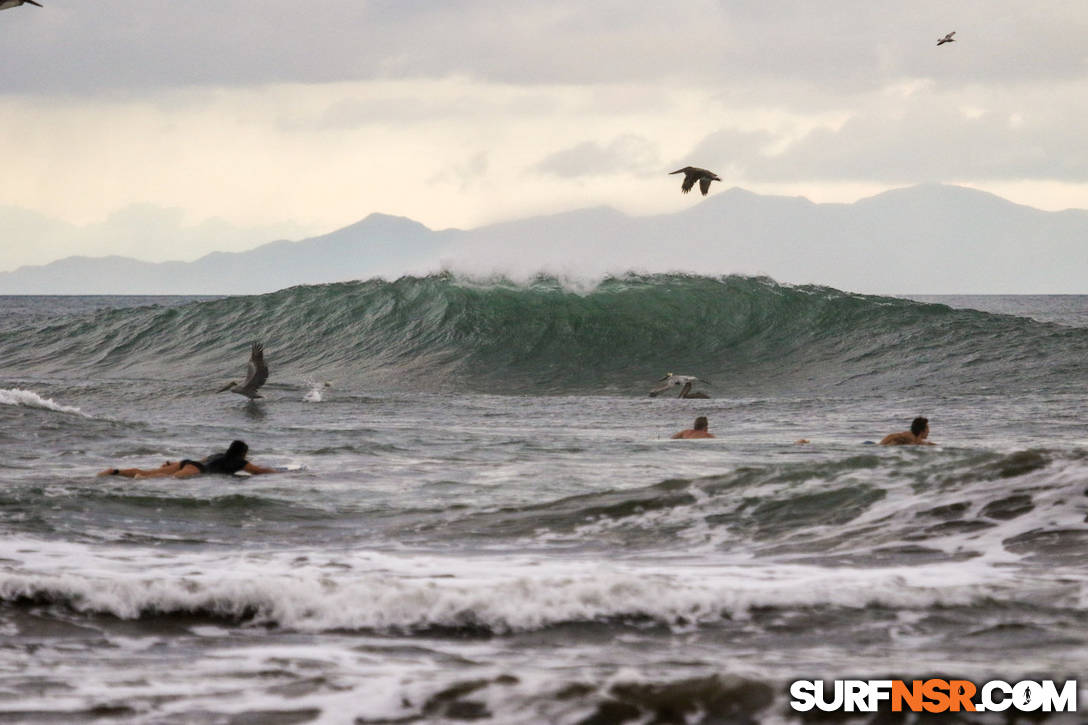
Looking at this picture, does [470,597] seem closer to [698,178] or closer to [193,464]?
[193,464]

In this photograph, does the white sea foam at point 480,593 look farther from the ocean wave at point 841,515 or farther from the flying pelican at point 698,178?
the flying pelican at point 698,178

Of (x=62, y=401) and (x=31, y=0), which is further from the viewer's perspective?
(x=62, y=401)

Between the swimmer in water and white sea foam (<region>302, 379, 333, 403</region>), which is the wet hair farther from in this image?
white sea foam (<region>302, 379, 333, 403</region>)

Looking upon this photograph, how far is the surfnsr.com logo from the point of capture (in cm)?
522

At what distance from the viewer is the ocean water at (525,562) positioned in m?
5.65

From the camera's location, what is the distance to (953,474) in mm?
10312

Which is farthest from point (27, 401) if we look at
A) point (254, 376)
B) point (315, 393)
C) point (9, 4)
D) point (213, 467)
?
point (9, 4)

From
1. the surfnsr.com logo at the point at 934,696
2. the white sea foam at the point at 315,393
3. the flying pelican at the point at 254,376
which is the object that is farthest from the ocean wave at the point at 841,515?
the white sea foam at the point at 315,393

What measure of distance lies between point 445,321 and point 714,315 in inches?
278

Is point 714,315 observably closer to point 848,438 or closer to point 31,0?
point 848,438

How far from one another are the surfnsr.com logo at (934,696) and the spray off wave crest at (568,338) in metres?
20.7

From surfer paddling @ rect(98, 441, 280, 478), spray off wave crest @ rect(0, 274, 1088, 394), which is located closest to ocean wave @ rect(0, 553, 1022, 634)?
surfer paddling @ rect(98, 441, 280, 478)

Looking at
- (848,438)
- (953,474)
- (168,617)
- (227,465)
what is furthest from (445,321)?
(168,617)

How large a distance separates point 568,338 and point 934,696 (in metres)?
27.5
